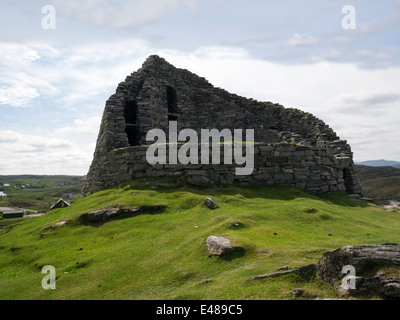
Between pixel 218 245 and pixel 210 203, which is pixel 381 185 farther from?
pixel 218 245

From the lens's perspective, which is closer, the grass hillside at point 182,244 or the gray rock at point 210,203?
the grass hillside at point 182,244

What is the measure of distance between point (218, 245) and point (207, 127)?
21.9m

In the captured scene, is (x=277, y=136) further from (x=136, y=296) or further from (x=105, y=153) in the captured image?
(x=136, y=296)

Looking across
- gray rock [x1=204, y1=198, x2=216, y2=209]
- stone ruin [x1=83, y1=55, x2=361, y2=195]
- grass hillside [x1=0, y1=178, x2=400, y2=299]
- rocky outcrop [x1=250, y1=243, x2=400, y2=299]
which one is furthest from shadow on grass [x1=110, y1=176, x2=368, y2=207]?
rocky outcrop [x1=250, y1=243, x2=400, y2=299]

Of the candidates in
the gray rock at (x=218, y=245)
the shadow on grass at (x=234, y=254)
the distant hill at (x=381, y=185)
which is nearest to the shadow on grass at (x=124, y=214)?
the gray rock at (x=218, y=245)

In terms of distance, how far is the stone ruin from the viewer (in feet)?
61.2

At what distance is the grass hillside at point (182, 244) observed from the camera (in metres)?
7.32

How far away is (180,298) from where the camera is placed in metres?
6.38

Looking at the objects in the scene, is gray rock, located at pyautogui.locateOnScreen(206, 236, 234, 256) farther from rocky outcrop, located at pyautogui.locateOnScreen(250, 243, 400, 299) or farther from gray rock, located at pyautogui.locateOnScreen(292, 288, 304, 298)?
gray rock, located at pyautogui.locateOnScreen(292, 288, 304, 298)

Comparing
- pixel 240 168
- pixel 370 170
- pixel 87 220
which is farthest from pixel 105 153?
pixel 370 170

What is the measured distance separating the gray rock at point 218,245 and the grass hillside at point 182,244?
0.20 m

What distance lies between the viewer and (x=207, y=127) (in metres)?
29.9

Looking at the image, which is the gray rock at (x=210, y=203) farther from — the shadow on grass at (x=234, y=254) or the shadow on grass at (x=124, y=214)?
the shadow on grass at (x=234, y=254)
